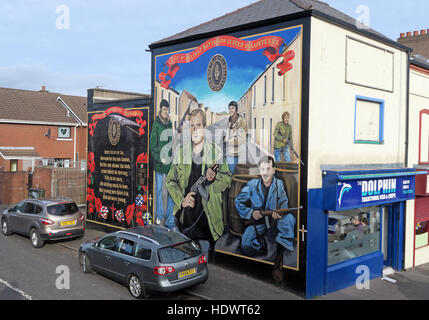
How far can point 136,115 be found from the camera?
592 inches

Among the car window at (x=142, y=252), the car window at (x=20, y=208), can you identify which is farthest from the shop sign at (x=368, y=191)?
the car window at (x=20, y=208)

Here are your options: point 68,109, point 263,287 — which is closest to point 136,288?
point 263,287

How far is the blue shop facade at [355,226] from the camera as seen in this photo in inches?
400

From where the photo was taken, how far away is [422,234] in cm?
1473

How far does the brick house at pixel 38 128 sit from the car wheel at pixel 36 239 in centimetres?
1347

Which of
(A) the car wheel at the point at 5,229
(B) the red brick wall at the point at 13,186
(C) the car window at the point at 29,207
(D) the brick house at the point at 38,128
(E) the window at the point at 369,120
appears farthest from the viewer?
(D) the brick house at the point at 38,128

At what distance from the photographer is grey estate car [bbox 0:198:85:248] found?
13695mm

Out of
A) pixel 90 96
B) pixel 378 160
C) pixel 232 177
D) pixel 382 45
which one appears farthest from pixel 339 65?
pixel 90 96

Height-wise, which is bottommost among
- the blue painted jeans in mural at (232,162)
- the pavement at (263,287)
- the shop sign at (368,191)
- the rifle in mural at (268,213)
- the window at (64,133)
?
the pavement at (263,287)

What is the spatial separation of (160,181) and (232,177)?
346 cm

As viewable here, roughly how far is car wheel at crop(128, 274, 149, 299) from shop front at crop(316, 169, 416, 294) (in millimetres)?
4988

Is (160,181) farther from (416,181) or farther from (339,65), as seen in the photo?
(416,181)

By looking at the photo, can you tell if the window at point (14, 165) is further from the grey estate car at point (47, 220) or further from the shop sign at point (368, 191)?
the shop sign at point (368, 191)

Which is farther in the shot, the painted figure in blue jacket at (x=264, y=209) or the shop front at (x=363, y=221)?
the painted figure in blue jacket at (x=264, y=209)
